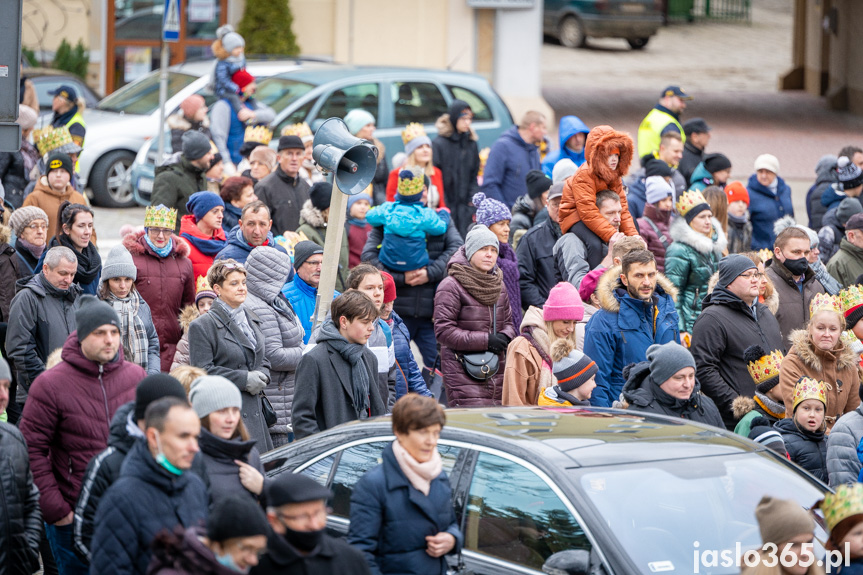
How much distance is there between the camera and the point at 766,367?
25.2 feet

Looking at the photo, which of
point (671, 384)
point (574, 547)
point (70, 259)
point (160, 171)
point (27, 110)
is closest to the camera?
point (574, 547)

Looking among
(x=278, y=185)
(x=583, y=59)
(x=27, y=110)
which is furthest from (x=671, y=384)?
(x=583, y=59)

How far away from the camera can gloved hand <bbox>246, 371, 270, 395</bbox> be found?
6.86 meters

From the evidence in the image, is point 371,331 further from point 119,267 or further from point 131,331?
point 119,267

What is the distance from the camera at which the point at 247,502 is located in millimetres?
4098

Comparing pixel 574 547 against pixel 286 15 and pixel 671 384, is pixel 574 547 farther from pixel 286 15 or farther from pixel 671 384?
pixel 286 15

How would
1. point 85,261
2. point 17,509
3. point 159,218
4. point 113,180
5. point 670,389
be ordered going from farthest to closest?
point 113,180 < point 159,218 < point 85,261 < point 670,389 < point 17,509

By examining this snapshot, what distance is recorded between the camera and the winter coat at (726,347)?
7859 mm

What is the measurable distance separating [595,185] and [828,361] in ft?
8.43

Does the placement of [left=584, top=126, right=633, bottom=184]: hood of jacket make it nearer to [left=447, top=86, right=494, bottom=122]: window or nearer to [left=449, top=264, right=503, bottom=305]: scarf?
[left=449, top=264, right=503, bottom=305]: scarf

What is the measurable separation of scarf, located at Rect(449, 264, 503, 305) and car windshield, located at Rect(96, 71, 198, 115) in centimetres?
921

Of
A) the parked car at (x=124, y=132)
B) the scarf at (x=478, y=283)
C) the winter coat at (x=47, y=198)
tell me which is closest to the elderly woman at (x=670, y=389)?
the scarf at (x=478, y=283)

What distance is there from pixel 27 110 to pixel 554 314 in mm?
7279

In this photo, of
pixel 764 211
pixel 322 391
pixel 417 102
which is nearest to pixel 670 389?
pixel 322 391
